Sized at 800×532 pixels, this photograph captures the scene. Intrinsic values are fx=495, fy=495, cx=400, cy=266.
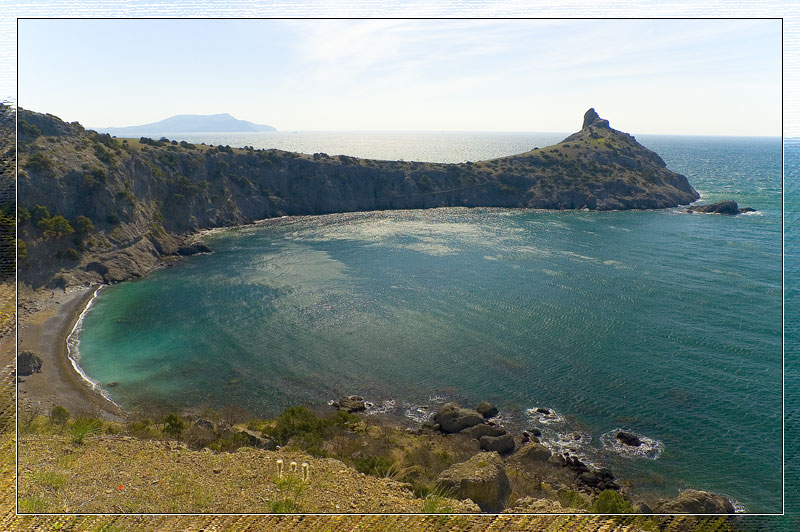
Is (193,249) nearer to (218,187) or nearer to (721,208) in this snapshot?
(218,187)

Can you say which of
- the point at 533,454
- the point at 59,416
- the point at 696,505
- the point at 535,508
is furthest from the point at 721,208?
the point at 59,416

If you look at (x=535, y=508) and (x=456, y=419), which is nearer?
(x=535, y=508)

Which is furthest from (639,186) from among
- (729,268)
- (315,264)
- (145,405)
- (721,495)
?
(145,405)

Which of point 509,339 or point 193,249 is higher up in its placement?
point 193,249

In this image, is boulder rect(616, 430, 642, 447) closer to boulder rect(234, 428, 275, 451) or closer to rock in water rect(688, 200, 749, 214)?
boulder rect(234, 428, 275, 451)

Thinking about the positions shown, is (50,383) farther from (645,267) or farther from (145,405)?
(645,267)

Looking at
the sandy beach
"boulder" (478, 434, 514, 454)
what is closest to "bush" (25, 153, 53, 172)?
the sandy beach

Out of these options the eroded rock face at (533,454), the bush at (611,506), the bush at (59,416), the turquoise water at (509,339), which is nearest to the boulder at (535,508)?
the bush at (611,506)
